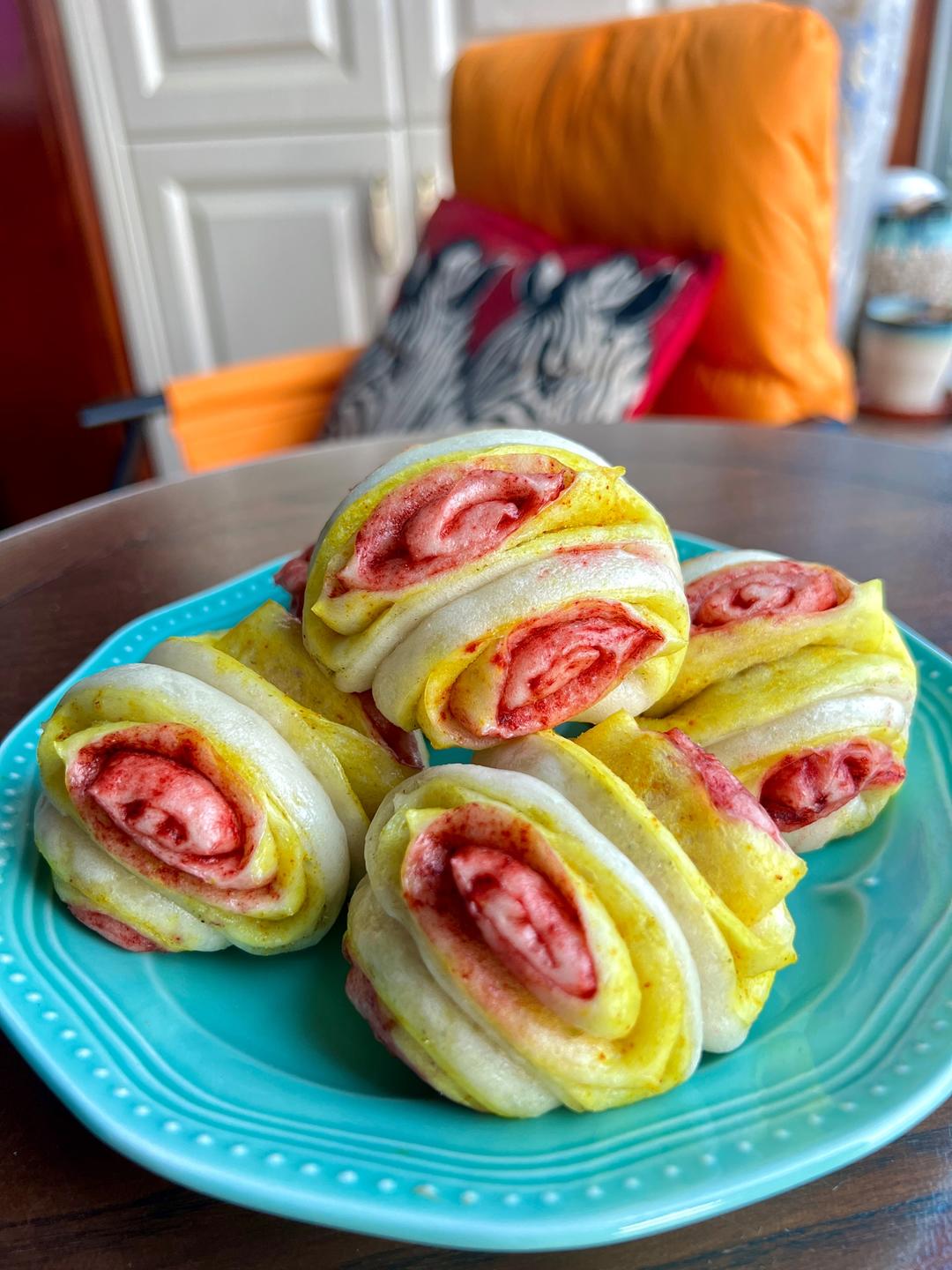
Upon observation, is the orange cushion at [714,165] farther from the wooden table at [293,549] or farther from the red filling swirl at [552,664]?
the red filling swirl at [552,664]

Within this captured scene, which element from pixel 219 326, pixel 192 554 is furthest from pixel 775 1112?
pixel 219 326

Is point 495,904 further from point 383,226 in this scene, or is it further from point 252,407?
point 383,226

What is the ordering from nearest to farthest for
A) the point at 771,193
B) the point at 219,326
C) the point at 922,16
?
the point at 771,193 < the point at 922,16 < the point at 219,326

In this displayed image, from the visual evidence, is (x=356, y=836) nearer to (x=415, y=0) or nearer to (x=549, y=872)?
(x=549, y=872)

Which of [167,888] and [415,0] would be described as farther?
[415,0]

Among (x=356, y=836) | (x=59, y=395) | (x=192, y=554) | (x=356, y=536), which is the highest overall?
(x=356, y=536)

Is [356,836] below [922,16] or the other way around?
below

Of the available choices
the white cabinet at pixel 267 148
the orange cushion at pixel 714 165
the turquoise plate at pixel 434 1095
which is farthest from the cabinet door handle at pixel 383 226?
the turquoise plate at pixel 434 1095
